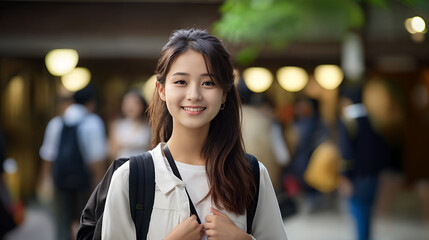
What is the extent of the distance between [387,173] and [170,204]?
45.1ft

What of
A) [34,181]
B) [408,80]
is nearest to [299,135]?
[408,80]

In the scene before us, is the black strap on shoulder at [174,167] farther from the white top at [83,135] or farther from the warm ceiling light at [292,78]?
the warm ceiling light at [292,78]

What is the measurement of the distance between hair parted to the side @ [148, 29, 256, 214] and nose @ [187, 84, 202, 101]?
2.9 inches

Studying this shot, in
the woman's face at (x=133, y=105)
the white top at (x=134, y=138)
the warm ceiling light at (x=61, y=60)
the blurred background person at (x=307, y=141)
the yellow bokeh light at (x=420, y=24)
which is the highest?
the yellow bokeh light at (x=420, y=24)

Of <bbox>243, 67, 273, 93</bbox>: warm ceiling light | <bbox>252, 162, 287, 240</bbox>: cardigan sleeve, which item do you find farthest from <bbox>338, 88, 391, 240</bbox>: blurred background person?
<bbox>243, 67, 273, 93</bbox>: warm ceiling light

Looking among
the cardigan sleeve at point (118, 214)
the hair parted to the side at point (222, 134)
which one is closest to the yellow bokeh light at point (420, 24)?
the hair parted to the side at point (222, 134)

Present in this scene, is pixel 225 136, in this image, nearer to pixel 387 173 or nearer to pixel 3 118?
pixel 3 118

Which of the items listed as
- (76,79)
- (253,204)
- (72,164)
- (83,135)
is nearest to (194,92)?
(253,204)

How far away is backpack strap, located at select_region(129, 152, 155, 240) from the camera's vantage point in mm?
2398

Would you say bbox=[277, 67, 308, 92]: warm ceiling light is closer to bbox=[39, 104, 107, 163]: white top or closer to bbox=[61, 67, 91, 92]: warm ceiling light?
bbox=[61, 67, 91, 92]: warm ceiling light

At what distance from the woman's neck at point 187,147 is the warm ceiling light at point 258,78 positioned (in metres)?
11.5

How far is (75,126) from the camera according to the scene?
24.0 feet

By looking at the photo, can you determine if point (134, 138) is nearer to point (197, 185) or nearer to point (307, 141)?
point (197, 185)

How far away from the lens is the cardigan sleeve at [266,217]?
257cm
